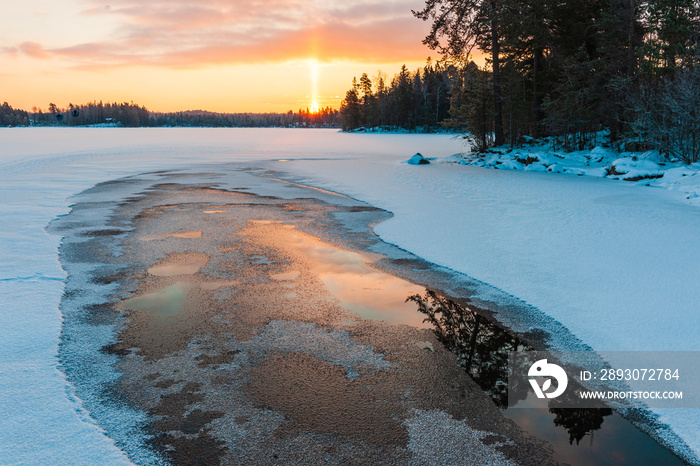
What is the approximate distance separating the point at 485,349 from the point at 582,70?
77.0 ft

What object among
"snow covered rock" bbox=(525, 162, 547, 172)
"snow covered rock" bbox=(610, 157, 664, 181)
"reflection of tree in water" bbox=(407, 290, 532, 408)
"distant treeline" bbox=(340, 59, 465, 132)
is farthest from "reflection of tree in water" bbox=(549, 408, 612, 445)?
"distant treeline" bbox=(340, 59, 465, 132)

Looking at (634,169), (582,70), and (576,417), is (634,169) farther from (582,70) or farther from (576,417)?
(576,417)

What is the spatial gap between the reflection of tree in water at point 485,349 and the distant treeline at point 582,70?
16624 mm

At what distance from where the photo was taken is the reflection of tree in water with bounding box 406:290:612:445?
135 inches

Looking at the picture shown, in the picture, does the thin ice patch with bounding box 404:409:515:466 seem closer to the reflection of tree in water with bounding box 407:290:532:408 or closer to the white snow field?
the reflection of tree in water with bounding box 407:290:532:408

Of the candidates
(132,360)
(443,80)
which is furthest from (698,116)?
(443,80)

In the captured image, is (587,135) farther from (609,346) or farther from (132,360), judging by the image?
(132,360)

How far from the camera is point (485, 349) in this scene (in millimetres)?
4473

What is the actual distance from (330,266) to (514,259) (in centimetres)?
292

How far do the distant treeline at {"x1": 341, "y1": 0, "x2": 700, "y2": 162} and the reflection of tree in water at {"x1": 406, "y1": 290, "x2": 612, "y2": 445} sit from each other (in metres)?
16.6

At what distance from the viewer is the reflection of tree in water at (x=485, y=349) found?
343 cm

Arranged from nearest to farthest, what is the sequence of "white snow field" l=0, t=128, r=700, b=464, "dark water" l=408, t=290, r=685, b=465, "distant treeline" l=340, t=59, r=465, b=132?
"dark water" l=408, t=290, r=685, b=465
"white snow field" l=0, t=128, r=700, b=464
"distant treeline" l=340, t=59, r=465, b=132

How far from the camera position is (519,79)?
30.0m

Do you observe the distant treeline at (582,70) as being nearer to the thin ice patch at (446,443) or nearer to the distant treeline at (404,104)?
the thin ice patch at (446,443)
